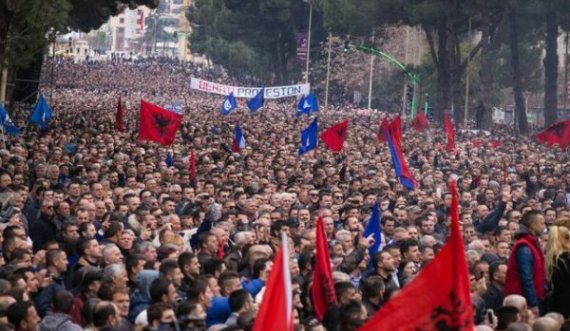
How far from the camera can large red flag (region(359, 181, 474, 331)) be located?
8.17 meters

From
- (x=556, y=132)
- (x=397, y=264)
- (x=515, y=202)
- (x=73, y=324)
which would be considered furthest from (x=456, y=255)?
(x=556, y=132)

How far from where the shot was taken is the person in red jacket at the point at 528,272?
11.9 m

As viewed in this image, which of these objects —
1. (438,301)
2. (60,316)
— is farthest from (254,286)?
(438,301)

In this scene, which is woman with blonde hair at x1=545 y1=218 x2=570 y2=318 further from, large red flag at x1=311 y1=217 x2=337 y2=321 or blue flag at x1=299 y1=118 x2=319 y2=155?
blue flag at x1=299 y1=118 x2=319 y2=155

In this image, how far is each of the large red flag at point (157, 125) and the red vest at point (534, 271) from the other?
57.5 feet

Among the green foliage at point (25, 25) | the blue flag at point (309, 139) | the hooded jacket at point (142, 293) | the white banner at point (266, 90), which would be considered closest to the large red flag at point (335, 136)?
the blue flag at point (309, 139)

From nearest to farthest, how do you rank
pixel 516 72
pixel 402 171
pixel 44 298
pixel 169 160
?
pixel 44 298 < pixel 402 171 < pixel 169 160 < pixel 516 72

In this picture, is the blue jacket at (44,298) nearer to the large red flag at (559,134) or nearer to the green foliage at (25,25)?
the green foliage at (25,25)

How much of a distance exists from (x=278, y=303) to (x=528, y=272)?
410cm

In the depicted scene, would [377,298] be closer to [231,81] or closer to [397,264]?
[397,264]

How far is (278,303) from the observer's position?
26.6ft

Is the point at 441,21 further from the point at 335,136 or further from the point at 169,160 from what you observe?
the point at 169,160

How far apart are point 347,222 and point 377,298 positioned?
17.0 feet

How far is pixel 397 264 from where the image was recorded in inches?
539
